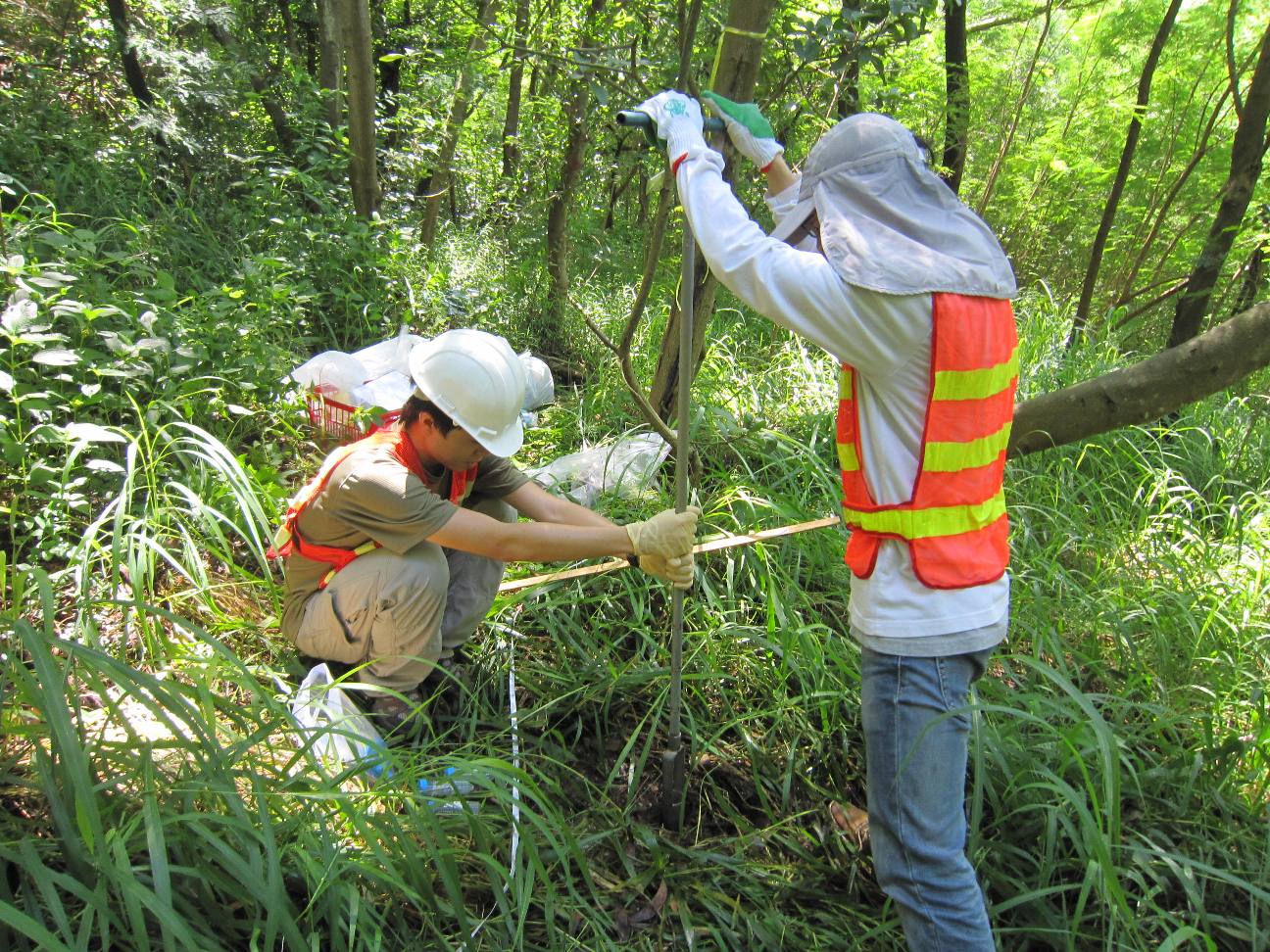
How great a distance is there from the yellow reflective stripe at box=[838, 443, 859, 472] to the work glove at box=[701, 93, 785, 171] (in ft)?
2.51

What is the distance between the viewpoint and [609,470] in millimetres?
3084

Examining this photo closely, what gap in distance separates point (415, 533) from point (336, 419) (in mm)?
1366

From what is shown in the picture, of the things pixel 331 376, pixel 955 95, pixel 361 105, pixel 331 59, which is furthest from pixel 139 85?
pixel 955 95

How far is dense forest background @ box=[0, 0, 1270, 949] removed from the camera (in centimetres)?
143

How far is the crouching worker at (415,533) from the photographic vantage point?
1.98 m

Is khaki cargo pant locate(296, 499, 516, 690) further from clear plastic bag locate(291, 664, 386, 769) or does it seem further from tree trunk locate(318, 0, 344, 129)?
tree trunk locate(318, 0, 344, 129)

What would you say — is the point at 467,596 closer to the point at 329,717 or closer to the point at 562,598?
the point at 562,598

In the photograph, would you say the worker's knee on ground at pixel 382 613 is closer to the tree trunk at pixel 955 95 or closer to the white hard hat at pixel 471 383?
the white hard hat at pixel 471 383

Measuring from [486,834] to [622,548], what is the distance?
2.37 ft

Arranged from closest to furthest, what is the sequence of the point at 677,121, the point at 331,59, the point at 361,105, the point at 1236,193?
the point at 677,121
the point at 361,105
the point at 1236,193
the point at 331,59

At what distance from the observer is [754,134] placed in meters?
1.85

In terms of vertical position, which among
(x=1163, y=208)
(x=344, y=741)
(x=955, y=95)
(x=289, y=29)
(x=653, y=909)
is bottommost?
(x=653, y=909)

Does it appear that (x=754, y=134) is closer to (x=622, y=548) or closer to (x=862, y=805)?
Answer: (x=622, y=548)

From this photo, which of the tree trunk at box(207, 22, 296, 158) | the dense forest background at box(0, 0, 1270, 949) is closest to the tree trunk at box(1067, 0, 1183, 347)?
the dense forest background at box(0, 0, 1270, 949)
